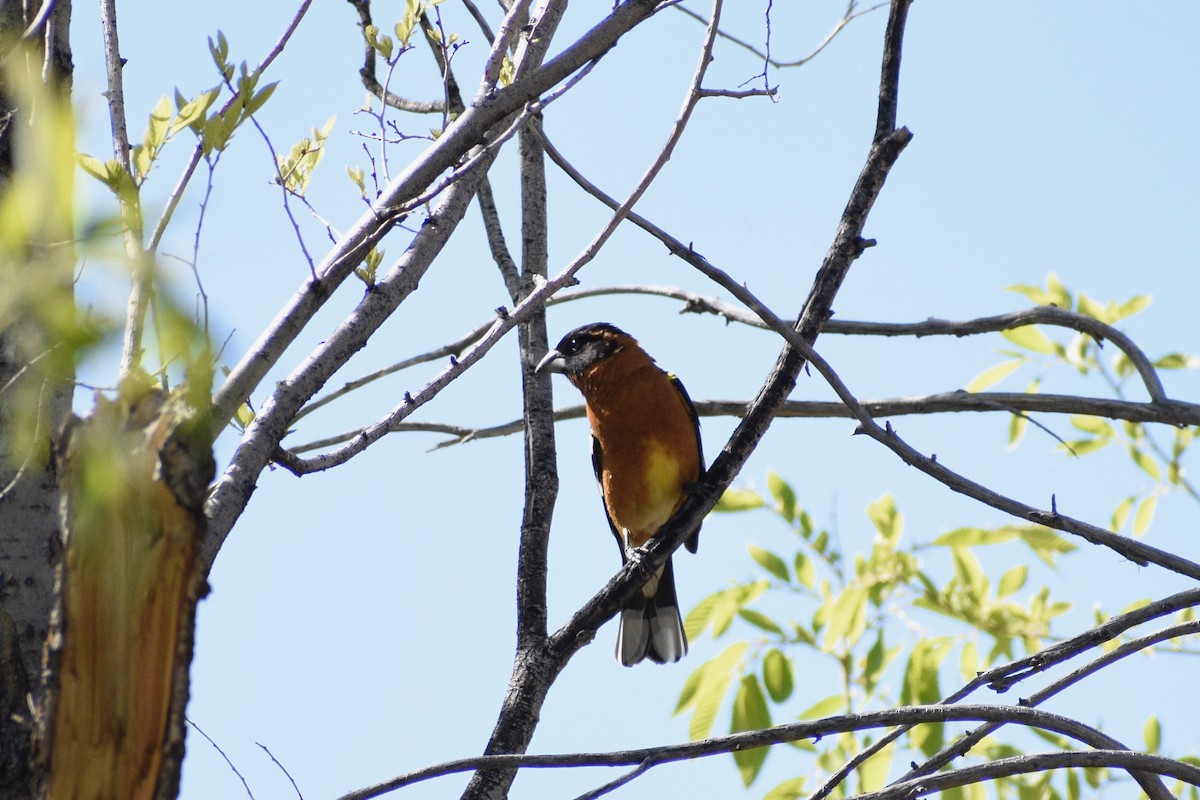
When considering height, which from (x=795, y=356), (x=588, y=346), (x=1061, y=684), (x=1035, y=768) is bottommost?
(x=1035, y=768)

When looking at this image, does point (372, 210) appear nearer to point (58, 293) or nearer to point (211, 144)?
point (211, 144)

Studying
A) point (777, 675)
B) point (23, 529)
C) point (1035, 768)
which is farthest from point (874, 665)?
point (23, 529)

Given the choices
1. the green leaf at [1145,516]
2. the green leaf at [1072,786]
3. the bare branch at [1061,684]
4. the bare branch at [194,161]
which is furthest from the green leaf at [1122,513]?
the bare branch at [194,161]

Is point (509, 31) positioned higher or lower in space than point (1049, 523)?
higher

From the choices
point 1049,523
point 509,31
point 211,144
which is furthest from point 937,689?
point 211,144

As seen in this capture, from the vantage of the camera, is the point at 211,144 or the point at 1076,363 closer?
the point at 211,144

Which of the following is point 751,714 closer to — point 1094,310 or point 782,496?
point 782,496

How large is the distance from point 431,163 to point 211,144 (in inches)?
23.1

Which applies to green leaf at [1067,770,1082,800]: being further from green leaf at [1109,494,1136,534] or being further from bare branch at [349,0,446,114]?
bare branch at [349,0,446,114]

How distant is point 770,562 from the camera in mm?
5219

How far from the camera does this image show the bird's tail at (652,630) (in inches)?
264

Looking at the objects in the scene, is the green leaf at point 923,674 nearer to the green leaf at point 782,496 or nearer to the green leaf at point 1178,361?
the green leaf at point 782,496

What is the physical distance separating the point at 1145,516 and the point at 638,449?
2429 mm

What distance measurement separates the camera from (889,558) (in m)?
5.41
